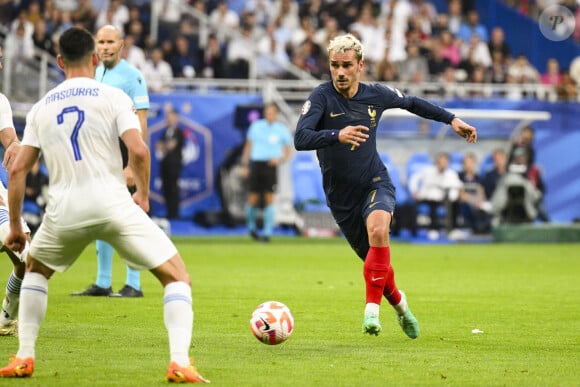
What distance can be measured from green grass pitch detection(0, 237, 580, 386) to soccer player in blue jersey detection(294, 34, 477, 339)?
55 cm

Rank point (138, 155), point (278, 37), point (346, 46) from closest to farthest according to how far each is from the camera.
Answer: point (138, 155) → point (346, 46) → point (278, 37)

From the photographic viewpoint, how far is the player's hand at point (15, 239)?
7.32 m

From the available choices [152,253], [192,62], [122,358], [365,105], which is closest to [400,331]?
[365,105]

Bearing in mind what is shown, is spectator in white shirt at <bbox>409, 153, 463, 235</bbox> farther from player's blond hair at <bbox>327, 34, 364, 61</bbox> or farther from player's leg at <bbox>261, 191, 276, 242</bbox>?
player's blond hair at <bbox>327, 34, 364, 61</bbox>

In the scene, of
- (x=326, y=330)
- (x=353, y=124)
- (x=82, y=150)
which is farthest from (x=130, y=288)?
(x=82, y=150)

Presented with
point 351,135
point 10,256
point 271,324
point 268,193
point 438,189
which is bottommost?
point 268,193

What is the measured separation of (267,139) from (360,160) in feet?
46.9

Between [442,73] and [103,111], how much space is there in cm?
2332

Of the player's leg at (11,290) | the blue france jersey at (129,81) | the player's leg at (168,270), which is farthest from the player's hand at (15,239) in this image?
the blue france jersey at (129,81)

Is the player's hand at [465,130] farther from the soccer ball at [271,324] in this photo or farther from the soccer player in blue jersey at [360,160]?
the soccer ball at [271,324]

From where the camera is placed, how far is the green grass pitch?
7707mm

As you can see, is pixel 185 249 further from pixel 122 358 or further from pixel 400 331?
pixel 122 358

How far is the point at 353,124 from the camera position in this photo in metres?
9.79

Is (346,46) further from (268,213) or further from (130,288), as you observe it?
(268,213)
